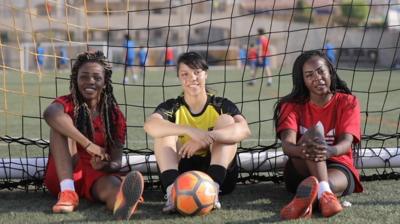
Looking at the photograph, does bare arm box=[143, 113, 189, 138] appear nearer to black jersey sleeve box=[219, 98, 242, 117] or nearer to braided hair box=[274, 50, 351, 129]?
black jersey sleeve box=[219, 98, 242, 117]

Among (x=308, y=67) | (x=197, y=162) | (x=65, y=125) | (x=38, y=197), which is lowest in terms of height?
(x=38, y=197)

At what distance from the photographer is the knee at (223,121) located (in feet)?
11.7

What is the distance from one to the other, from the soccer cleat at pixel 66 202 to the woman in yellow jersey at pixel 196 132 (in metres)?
0.52

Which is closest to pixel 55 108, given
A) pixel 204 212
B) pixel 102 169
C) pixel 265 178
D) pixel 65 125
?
pixel 65 125

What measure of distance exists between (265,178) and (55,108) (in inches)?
60.0

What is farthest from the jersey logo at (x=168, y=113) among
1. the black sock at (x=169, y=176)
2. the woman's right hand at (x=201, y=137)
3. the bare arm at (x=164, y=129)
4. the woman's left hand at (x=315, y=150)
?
the woman's left hand at (x=315, y=150)

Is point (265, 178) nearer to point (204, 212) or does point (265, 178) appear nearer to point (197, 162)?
point (197, 162)

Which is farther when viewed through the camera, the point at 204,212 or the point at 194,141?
the point at 194,141

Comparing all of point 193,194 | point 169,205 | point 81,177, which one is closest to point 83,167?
point 81,177

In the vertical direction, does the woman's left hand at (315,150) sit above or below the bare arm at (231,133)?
below

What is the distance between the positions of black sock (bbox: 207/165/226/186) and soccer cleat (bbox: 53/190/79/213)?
31.1 inches

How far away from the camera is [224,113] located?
12.2 ft

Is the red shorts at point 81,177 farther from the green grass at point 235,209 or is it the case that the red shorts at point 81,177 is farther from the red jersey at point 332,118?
the red jersey at point 332,118

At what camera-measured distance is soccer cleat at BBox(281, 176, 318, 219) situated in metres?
3.13
